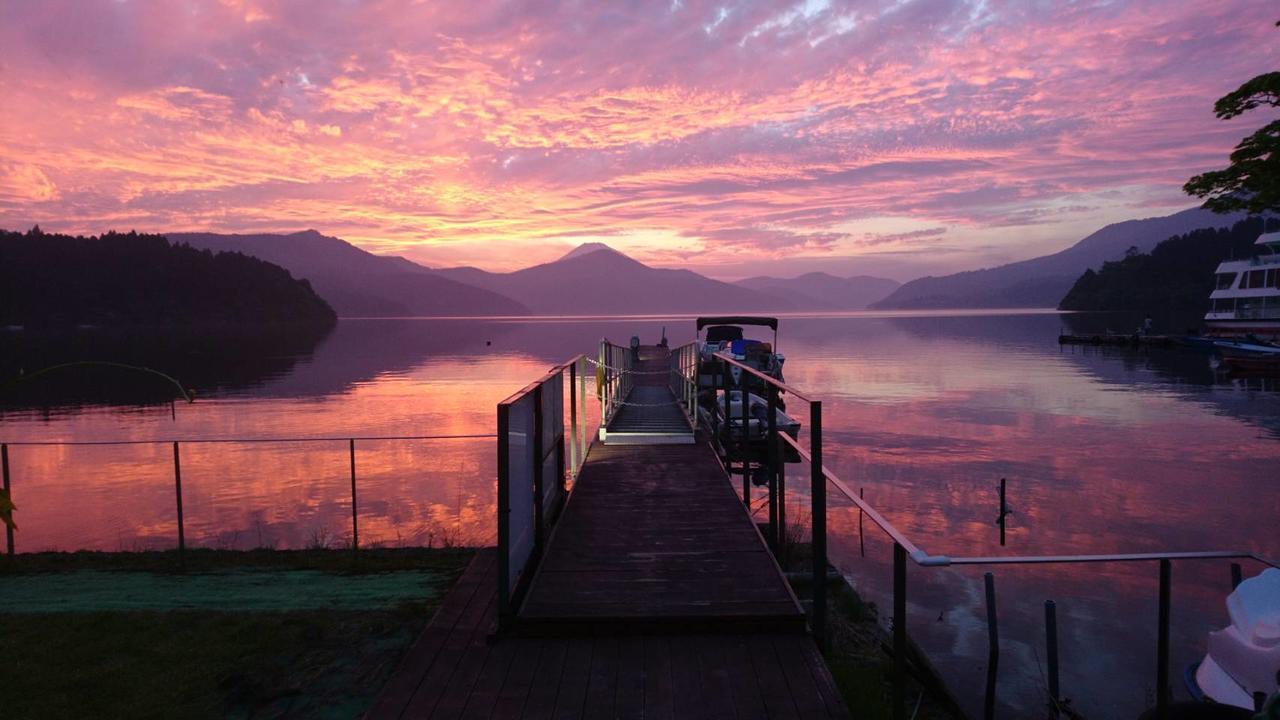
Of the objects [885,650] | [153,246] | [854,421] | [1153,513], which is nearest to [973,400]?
[854,421]

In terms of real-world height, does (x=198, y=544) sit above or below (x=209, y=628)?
below

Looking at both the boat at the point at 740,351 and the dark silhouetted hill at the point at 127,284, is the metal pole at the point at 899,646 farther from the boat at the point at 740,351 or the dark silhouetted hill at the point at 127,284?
the dark silhouetted hill at the point at 127,284

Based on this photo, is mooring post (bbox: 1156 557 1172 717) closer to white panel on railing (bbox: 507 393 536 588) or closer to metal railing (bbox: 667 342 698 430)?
white panel on railing (bbox: 507 393 536 588)

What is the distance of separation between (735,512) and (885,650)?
8.46 ft

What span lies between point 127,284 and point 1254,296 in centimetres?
19061

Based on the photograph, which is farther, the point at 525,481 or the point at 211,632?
the point at 211,632

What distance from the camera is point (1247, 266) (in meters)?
70.1

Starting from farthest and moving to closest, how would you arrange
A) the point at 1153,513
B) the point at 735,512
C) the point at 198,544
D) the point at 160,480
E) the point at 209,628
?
the point at 160,480 → the point at 1153,513 → the point at 198,544 → the point at 735,512 → the point at 209,628

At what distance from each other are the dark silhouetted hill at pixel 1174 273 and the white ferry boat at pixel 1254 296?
292 ft

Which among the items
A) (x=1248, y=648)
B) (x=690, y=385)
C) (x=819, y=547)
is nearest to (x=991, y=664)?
(x=1248, y=648)

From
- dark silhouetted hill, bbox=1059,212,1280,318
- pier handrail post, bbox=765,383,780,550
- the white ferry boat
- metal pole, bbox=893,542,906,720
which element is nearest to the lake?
pier handrail post, bbox=765,383,780,550

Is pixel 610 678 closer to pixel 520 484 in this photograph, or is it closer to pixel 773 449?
pixel 520 484

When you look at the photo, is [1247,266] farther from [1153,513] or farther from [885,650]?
[885,650]

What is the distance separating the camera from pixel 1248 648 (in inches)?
238
